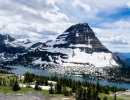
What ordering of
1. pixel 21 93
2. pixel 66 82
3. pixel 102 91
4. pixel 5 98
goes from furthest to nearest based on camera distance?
1. pixel 66 82
2. pixel 102 91
3. pixel 21 93
4. pixel 5 98

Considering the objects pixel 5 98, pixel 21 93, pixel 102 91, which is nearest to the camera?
pixel 5 98

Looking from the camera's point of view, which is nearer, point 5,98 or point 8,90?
point 5,98

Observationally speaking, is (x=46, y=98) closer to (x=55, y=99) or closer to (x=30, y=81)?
(x=55, y=99)

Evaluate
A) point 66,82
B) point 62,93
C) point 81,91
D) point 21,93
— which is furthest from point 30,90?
point 66,82

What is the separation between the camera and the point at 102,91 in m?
154

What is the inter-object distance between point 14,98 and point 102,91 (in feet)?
188

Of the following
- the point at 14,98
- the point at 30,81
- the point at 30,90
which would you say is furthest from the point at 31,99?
the point at 30,81

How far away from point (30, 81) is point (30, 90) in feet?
120

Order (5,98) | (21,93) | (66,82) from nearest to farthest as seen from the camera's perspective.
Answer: (5,98) < (21,93) < (66,82)

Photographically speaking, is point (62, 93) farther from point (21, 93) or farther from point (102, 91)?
point (102, 91)

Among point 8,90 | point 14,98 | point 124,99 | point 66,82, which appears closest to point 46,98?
point 14,98

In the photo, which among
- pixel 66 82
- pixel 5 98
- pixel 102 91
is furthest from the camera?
pixel 66 82

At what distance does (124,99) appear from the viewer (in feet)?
422

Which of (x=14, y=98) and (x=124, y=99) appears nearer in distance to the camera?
(x=14, y=98)
